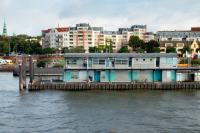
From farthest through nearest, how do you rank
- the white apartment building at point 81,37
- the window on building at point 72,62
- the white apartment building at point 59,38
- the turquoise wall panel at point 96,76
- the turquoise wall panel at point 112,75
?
1. the white apartment building at point 59,38
2. the white apartment building at point 81,37
3. the turquoise wall panel at point 96,76
4. the window on building at point 72,62
5. the turquoise wall panel at point 112,75

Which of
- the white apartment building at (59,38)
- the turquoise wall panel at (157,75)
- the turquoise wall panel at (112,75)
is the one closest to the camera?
the turquoise wall panel at (112,75)

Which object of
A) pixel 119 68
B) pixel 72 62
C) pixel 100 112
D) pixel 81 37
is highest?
pixel 81 37

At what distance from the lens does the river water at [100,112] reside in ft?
120

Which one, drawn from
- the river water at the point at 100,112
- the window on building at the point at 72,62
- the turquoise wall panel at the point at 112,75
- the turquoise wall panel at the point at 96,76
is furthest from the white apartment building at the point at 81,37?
the river water at the point at 100,112

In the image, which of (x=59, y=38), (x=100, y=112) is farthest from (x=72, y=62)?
(x=59, y=38)

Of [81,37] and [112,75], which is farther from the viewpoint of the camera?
[81,37]

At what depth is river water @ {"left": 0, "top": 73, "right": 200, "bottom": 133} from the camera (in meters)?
36.5

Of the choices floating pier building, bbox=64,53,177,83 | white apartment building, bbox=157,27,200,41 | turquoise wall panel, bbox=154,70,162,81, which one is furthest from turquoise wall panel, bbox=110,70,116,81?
white apartment building, bbox=157,27,200,41

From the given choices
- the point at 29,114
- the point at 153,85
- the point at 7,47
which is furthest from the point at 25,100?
the point at 7,47

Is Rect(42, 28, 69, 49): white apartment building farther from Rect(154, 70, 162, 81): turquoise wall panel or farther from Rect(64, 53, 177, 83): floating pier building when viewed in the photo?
Rect(154, 70, 162, 81): turquoise wall panel

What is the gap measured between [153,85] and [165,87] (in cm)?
163

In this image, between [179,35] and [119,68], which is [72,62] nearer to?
[119,68]

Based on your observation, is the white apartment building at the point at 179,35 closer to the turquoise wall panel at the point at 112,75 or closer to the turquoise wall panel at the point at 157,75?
the turquoise wall panel at the point at 157,75

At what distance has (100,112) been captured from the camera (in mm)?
43281
